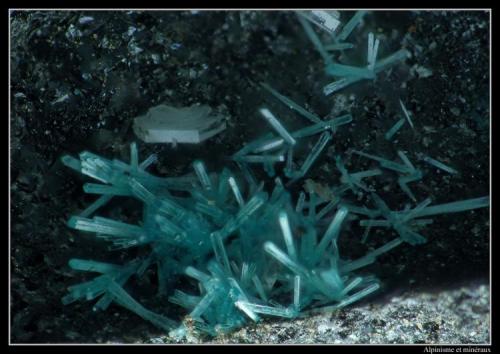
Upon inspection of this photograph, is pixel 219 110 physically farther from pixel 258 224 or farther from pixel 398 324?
pixel 398 324

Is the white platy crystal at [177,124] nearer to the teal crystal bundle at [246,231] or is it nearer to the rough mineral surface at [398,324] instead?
the teal crystal bundle at [246,231]

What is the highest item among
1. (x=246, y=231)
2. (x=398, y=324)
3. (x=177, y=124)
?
(x=177, y=124)

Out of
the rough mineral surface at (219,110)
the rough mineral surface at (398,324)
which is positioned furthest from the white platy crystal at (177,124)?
the rough mineral surface at (398,324)

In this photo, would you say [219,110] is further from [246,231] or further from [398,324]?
[398,324]

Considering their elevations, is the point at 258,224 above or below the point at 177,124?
below

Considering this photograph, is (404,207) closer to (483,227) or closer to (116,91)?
(483,227)

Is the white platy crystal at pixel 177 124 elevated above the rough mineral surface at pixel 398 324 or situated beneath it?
elevated above

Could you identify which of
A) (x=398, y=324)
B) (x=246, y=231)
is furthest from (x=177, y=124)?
(x=398, y=324)

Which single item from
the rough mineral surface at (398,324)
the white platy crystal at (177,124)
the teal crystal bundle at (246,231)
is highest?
the white platy crystal at (177,124)

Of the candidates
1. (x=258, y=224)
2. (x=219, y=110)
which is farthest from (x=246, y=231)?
(x=219, y=110)
